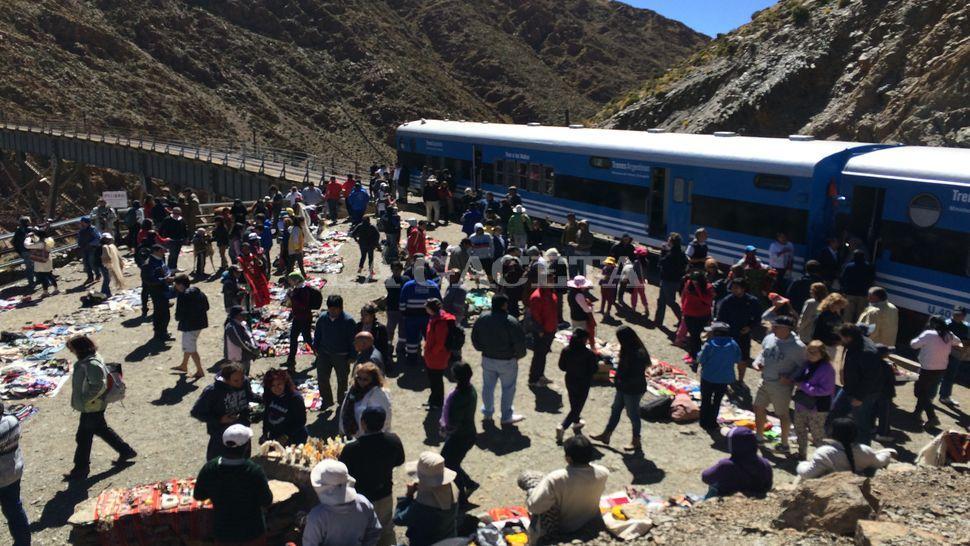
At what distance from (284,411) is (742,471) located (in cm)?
410

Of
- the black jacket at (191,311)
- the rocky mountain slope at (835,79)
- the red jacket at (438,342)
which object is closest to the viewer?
the red jacket at (438,342)

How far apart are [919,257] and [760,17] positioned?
96.0 feet

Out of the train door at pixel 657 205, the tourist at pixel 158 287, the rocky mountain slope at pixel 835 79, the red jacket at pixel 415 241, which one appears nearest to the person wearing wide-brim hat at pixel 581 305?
the red jacket at pixel 415 241

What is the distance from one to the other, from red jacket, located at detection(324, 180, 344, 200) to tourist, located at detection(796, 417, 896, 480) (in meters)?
18.8

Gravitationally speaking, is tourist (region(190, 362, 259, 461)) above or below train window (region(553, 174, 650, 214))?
below

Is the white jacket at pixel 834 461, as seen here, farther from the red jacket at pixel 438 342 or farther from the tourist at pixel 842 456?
the red jacket at pixel 438 342

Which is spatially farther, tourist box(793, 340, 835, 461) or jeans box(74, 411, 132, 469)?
jeans box(74, 411, 132, 469)

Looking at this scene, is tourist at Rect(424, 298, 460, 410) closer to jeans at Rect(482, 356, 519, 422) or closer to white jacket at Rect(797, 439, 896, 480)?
jeans at Rect(482, 356, 519, 422)

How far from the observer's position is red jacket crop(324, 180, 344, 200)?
76.5 feet

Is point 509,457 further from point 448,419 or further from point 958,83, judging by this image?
point 958,83

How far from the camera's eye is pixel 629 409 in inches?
333

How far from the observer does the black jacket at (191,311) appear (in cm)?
Result: 1082

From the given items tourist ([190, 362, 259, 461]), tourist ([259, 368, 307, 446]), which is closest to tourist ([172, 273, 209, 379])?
tourist ([259, 368, 307, 446])

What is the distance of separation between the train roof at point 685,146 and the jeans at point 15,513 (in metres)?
12.4
